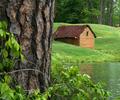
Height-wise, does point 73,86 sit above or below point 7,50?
below

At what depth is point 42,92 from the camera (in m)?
4.38

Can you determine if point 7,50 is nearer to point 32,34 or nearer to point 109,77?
point 32,34

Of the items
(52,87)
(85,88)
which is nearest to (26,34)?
(52,87)

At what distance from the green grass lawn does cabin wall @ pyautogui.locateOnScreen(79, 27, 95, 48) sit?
3.72 ft

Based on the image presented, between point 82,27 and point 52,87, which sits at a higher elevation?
point 52,87

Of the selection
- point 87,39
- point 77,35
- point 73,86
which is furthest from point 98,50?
point 73,86

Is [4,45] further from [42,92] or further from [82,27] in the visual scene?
[82,27]

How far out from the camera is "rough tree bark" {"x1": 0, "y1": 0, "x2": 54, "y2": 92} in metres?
4.12

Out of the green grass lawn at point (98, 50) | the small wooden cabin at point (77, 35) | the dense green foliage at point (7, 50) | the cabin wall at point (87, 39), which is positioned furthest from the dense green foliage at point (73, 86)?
the cabin wall at point (87, 39)

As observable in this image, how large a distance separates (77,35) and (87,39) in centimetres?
241

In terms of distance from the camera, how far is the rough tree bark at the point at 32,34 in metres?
4.12

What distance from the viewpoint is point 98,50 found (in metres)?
64.3

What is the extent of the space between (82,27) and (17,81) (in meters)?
64.1

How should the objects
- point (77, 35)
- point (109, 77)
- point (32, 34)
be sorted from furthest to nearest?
point (77, 35)
point (109, 77)
point (32, 34)
